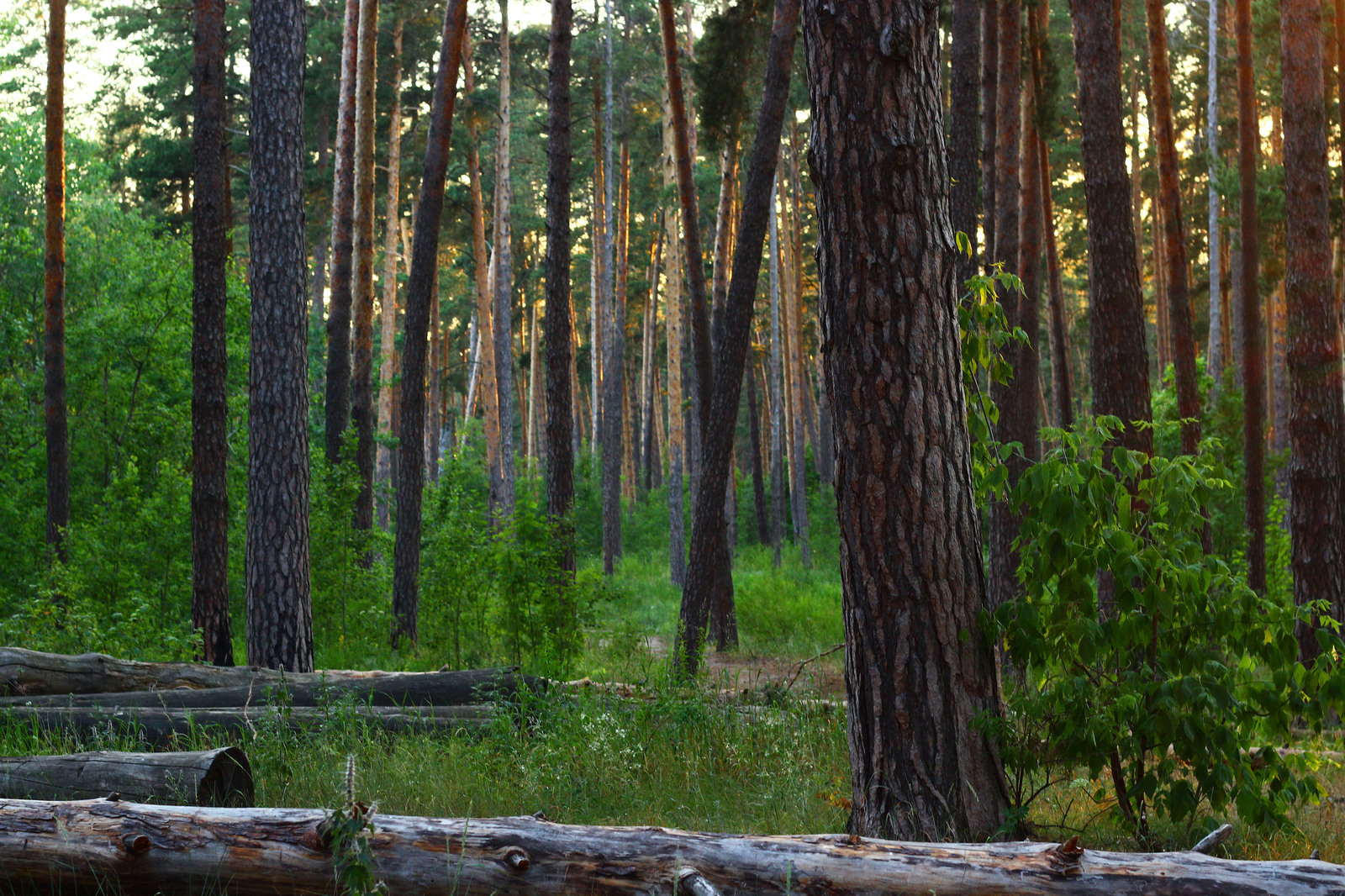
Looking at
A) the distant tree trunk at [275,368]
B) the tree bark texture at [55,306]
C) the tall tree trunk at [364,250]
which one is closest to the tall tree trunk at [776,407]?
the tall tree trunk at [364,250]

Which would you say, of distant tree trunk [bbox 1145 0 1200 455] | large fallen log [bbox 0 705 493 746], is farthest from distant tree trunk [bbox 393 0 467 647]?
distant tree trunk [bbox 1145 0 1200 455]

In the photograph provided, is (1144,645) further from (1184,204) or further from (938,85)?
(1184,204)

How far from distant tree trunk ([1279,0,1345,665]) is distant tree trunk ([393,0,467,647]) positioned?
27.9ft

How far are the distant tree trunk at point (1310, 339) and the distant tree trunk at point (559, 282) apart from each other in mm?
6374

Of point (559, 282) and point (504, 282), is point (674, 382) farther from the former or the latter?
point (559, 282)

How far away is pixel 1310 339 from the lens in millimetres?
7719

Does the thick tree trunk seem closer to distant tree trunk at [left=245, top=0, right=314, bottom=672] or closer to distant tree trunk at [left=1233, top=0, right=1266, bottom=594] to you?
distant tree trunk at [left=245, top=0, right=314, bottom=672]

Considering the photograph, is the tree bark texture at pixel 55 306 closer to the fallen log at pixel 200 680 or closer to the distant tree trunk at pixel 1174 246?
the fallen log at pixel 200 680

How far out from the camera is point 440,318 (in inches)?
1603

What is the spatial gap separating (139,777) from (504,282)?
16.0 meters

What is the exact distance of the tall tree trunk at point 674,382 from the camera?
61.6 feet

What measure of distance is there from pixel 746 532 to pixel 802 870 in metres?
26.9

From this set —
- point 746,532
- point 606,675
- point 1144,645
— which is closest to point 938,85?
point 1144,645

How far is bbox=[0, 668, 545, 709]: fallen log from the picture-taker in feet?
18.4
